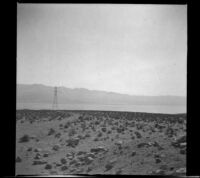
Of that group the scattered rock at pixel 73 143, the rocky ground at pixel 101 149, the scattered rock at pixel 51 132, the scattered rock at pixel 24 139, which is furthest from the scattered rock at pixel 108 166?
the scattered rock at pixel 51 132

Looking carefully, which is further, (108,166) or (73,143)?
(73,143)

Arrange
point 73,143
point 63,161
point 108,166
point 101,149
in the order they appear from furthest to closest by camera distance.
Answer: point 73,143
point 101,149
point 63,161
point 108,166

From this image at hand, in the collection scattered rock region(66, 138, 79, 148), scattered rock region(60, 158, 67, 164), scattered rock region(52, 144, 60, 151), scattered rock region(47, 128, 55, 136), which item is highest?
scattered rock region(47, 128, 55, 136)

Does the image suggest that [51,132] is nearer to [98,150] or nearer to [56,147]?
[56,147]

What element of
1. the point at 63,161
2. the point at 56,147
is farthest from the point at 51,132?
the point at 63,161

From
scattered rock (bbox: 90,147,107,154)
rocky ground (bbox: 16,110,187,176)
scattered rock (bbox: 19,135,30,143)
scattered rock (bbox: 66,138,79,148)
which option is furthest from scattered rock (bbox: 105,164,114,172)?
scattered rock (bbox: 19,135,30,143)

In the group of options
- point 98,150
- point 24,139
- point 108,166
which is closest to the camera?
point 108,166

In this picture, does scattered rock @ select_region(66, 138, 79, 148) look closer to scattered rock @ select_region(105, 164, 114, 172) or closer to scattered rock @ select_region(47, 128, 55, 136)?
scattered rock @ select_region(47, 128, 55, 136)

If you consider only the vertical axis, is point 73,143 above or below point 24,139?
below

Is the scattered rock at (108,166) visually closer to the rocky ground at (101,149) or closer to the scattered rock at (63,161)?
the rocky ground at (101,149)
